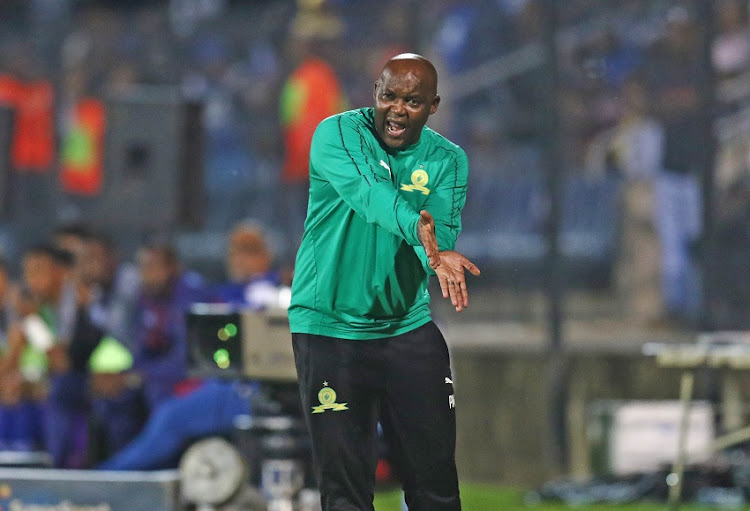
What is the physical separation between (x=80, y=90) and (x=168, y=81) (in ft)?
3.79

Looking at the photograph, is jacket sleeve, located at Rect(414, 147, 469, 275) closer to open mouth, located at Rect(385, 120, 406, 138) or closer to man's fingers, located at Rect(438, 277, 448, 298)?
open mouth, located at Rect(385, 120, 406, 138)

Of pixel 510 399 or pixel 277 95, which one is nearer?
pixel 510 399

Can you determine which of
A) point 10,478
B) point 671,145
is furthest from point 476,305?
point 10,478

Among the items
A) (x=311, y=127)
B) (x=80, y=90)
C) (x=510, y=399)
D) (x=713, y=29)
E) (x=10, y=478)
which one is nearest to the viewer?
(x=10, y=478)

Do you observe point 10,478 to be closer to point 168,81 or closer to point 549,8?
point 549,8

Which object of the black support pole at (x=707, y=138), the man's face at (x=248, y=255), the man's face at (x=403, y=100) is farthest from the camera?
the black support pole at (x=707, y=138)

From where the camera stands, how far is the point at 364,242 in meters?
3.63

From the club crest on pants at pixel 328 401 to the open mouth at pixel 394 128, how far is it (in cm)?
65

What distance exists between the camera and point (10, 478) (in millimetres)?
6512

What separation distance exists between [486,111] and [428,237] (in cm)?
664

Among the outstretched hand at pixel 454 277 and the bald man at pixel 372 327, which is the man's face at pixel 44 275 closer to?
the bald man at pixel 372 327

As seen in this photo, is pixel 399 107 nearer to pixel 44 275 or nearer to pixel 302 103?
pixel 44 275

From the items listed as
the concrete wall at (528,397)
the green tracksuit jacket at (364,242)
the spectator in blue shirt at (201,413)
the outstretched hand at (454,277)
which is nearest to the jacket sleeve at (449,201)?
the green tracksuit jacket at (364,242)

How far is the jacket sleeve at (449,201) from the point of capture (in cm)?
359
